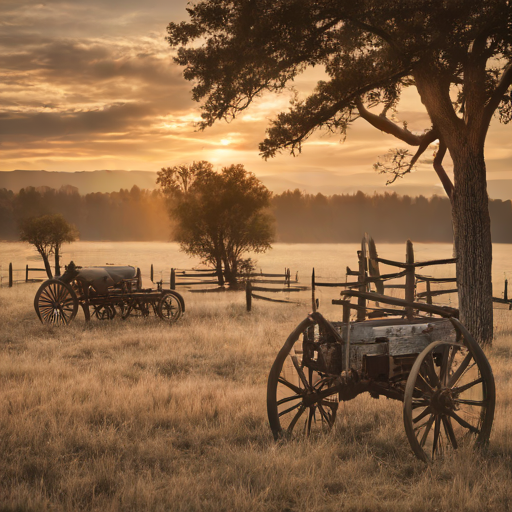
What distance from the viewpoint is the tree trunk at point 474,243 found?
11.7 m

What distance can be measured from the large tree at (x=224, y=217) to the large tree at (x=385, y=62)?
20.5 meters

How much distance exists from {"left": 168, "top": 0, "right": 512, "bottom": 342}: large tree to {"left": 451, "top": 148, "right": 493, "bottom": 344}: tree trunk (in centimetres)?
2

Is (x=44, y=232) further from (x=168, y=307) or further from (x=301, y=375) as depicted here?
(x=301, y=375)

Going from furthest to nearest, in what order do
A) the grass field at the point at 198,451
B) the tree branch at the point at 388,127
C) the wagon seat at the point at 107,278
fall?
the wagon seat at the point at 107,278 → the tree branch at the point at 388,127 → the grass field at the point at 198,451

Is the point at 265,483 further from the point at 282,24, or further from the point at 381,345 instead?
the point at 282,24

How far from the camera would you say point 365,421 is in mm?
6535

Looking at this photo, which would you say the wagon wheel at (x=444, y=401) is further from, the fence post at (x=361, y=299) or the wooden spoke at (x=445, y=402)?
the fence post at (x=361, y=299)

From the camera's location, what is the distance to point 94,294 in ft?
51.2

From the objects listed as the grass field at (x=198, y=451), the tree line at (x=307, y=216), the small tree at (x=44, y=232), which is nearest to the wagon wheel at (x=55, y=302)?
the grass field at (x=198, y=451)

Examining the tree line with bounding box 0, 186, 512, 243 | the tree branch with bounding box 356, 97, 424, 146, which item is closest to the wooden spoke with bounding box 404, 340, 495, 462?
the tree branch with bounding box 356, 97, 424, 146

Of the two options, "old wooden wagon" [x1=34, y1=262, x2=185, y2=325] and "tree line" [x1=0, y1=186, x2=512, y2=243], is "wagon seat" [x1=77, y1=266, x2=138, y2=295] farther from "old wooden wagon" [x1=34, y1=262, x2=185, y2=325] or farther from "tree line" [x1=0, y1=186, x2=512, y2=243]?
"tree line" [x1=0, y1=186, x2=512, y2=243]

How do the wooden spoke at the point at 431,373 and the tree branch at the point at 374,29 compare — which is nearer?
the wooden spoke at the point at 431,373

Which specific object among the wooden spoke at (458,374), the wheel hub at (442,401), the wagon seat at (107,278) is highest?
the wagon seat at (107,278)

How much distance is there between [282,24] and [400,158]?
7.08 metres
